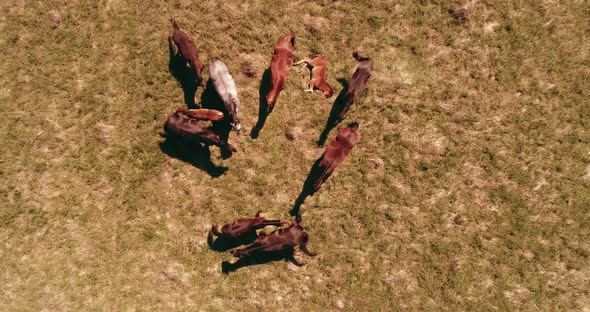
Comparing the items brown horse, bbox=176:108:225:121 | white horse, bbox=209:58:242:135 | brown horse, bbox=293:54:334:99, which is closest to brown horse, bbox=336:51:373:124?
brown horse, bbox=293:54:334:99

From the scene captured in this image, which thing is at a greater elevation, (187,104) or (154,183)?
(187,104)

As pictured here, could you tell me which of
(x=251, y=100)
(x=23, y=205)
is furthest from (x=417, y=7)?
(x=23, y=205)

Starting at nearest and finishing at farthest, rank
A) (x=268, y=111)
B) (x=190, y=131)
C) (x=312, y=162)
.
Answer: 1. (x=190, y=131)
2. (x=268, y=111)
3. (x=312, y=162)

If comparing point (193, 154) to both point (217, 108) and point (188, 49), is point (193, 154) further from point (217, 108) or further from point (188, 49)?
point (188, 49)

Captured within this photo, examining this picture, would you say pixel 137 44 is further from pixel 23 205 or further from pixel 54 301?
pixel 54 301

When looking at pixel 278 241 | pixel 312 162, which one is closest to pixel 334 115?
pixel 312 162
